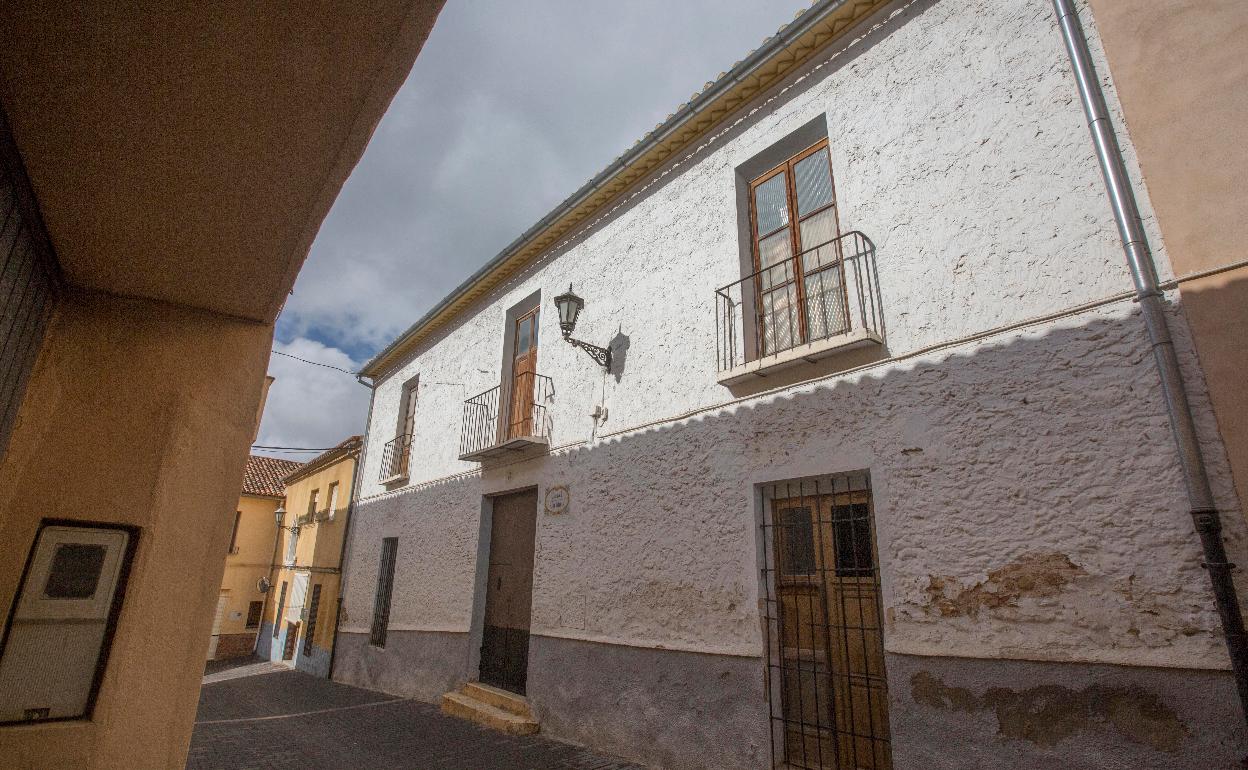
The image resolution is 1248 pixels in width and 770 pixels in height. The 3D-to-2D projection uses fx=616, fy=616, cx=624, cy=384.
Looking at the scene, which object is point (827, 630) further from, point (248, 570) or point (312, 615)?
point (248, 570)

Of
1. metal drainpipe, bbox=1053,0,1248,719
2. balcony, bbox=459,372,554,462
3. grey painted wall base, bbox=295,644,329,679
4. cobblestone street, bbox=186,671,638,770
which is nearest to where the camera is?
metal drainpipe, bbox=1053,0,1248,719

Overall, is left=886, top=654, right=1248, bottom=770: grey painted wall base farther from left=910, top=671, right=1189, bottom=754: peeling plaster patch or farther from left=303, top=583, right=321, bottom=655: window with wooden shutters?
left=303, top=583, right=321, bottom=655: window with wooden shutters

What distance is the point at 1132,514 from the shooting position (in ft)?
10.7

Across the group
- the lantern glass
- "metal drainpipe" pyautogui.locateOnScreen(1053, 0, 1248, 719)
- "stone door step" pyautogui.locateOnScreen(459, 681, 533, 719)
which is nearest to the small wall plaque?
the lantern glass

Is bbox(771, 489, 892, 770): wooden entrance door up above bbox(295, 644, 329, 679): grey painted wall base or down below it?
above

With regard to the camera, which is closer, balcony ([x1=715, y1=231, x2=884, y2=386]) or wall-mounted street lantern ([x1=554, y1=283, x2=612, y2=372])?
balcony ([x1=715, y1=231, x2=884, y2=386])

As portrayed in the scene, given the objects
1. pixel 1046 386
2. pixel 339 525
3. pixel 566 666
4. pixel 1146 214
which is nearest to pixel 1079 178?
pixel 1146 214

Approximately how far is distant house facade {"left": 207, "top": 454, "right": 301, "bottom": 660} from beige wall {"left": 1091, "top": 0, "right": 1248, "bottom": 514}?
19467 mm

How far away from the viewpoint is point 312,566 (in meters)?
13.3

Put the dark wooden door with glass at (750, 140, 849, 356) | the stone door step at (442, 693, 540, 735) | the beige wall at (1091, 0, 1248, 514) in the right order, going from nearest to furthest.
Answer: the beige wall at (1091, 0, 1248, 514) < the dark wooden door with glass at (750, 140, 849, 356) < the stone door step at (442, 693, 540, 735)

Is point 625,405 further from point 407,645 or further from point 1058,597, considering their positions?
point 407,645

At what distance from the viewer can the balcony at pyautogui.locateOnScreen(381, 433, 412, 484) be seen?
11258 millimetres

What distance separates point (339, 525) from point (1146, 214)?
13.2m

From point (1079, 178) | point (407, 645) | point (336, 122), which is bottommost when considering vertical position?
point (407, 645)
